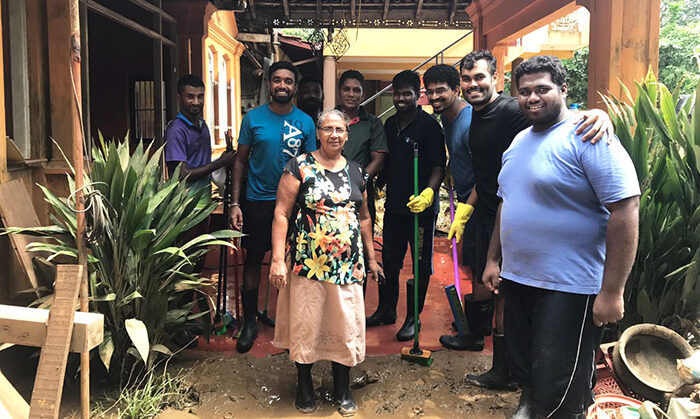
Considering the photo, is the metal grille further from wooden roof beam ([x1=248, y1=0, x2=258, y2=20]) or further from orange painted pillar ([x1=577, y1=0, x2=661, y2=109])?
orange painted pillar ([x1=577, y1=0, x2=661, y2=109])

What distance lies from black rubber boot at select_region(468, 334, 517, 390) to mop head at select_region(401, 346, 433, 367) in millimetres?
375

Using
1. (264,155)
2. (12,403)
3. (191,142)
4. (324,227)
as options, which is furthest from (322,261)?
(191,142)

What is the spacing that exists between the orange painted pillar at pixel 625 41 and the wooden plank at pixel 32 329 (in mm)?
3821

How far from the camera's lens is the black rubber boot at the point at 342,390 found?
9.93 ft

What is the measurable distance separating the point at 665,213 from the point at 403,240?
1762mm

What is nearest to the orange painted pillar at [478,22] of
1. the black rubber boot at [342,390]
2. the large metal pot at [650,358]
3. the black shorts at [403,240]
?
the black shorts at [403,240]

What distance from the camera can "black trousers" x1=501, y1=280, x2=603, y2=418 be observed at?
7.66ft

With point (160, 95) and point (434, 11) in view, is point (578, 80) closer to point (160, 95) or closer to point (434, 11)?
point (434, 11)

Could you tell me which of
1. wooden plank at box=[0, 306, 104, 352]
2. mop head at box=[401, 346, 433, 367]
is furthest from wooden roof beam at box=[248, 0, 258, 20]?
wooden plank at box=[0, 306, 104, 352]

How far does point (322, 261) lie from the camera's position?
2939 millimetres

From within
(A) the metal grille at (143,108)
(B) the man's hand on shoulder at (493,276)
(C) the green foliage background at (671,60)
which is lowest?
(B) the man's hand on shoulder at (493,276)

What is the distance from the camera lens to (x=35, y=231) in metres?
3.04

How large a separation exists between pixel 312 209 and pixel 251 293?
49.6 inches

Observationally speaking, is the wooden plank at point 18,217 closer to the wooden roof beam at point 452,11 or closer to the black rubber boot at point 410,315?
the black rubber boot at point 410,315
